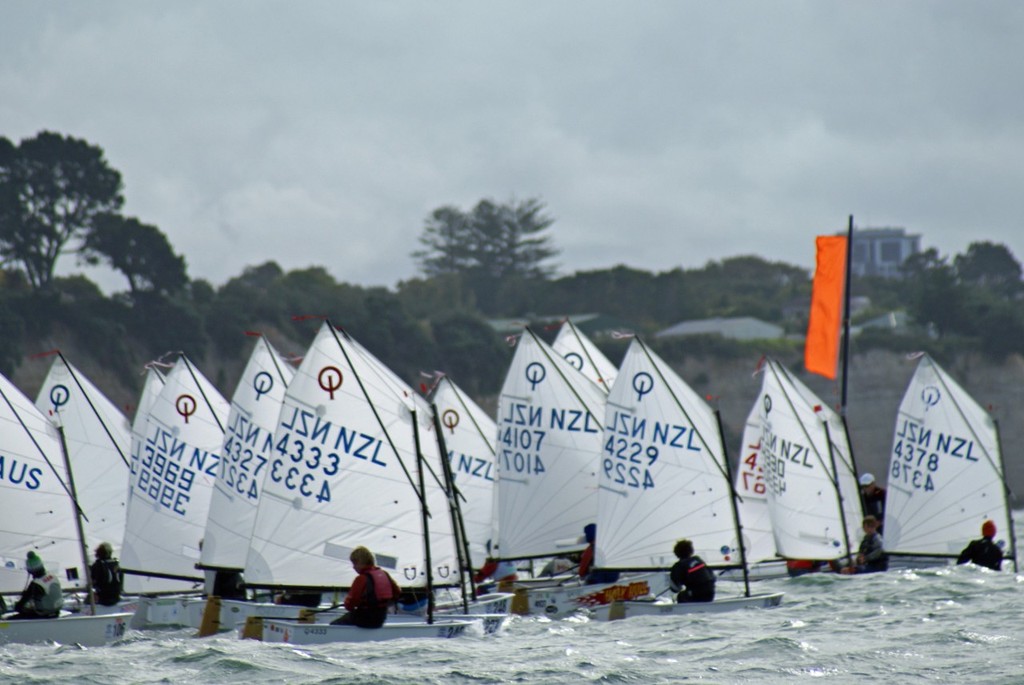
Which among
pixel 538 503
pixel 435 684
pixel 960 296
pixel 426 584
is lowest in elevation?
pixel 435 684

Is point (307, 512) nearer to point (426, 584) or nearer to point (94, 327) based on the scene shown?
point (426, 584)

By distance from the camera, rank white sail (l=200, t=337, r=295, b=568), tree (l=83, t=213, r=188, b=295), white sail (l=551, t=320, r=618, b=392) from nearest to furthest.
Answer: white sail (l=200, t=337, r=295, b=568)
white sail (l=551, t=320, r=618, b=392)
tree (l=83, t=213, r=188, b=295)

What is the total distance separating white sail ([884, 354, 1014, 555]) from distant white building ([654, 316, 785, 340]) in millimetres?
Answer: 62531

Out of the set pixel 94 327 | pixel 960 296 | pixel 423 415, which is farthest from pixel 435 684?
pixel 960 296

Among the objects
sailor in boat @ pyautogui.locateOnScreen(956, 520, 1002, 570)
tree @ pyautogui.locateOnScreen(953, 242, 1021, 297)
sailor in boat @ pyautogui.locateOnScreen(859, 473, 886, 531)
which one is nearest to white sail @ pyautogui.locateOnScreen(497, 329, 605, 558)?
sailor in boat @ pyautogui.locateOnScreen(956, 520, 1002, 570)

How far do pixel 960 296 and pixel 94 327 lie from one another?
46.9 m

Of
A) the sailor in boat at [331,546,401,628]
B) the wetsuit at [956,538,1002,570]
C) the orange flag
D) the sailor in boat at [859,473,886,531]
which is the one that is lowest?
the sailor in boat at [331,546,401,628]

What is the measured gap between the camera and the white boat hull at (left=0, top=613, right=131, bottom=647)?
57.0 ft

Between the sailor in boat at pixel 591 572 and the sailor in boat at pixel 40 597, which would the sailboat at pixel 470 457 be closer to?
the sailor in boat at pixel 591 572

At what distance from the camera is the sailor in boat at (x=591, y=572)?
21375mm

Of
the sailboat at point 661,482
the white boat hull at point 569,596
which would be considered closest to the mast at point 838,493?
the sailboat at point 661,482

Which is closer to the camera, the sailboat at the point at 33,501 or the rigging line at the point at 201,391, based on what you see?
the sailboat at the point at 33,501

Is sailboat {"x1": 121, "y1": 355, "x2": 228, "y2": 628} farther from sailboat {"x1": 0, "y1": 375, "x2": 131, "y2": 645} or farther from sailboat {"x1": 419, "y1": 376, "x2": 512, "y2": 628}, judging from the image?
sailboat {"x1": 419, "y1": 376, "x2": 512, "y2": 628}

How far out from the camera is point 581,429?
24266mm
